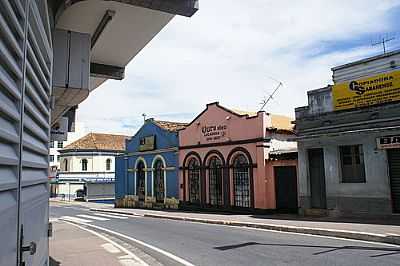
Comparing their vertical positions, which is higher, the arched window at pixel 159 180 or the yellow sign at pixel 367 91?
the yellow sign at pixel 367 91

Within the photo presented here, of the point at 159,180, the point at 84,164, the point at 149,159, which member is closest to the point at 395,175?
the point at 159,180

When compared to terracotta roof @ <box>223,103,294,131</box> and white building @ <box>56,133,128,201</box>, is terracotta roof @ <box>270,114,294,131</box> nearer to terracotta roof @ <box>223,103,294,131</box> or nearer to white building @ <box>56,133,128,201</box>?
terracotta roof @ <box>223,103,294,131</box>

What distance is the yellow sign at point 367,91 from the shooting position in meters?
15.7

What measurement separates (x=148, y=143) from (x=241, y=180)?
11409 mm

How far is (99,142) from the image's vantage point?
55.6 m

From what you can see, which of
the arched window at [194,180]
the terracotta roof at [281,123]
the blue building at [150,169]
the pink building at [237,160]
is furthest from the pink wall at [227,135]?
the terracotta roof at [281,123]

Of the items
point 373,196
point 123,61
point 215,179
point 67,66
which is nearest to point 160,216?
point 215,179

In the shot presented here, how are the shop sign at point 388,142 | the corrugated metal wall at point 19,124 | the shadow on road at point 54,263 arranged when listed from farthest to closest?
the shop sign at point 388,142
the shadow on road at point 54,263
the corrugated metal wall at point 19,124

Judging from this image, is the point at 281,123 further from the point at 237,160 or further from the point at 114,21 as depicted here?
the point at 114,21

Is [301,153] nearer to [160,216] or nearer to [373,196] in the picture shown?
[373,196]

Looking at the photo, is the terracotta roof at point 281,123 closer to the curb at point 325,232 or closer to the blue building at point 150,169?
the curb at point 325,232

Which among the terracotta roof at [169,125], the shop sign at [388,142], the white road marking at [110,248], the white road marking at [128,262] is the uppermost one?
the terracotta roof at [169,125]

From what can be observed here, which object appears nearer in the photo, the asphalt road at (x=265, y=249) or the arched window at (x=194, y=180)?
the asphalt road at (x=265, y=249)

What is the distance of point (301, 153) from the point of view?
18.9 metres
